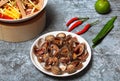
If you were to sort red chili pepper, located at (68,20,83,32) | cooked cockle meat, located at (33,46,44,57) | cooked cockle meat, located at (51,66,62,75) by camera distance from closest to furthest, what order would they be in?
cooked cockle meat, located at (51,66,62,75) → cooked cockle meat, located at (33,46,44,57) → red chili pepper, located at (68,20,83,32)

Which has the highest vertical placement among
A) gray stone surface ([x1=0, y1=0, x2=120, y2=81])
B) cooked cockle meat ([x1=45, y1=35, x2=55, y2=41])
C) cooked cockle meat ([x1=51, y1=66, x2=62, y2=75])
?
cooked cockle meat ([x1=45, y1=35, x2=55, y2=41])

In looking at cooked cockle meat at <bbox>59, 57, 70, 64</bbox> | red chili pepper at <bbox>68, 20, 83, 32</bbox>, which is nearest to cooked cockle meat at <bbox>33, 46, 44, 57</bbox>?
cooked cockle meat at <bbox>59, 57, 70, 64</bbox>

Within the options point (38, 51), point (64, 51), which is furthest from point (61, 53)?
point (38, 51)

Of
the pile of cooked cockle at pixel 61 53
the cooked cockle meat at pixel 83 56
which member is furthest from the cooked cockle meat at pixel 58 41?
the cooked cockle meat at pixel 83 56

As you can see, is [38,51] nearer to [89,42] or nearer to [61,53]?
[61,53]

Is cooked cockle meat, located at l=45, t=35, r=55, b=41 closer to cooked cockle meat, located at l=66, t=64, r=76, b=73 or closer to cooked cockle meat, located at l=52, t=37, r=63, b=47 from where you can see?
cooked cockle meat, located at l=52, t=37, r=63, b=47

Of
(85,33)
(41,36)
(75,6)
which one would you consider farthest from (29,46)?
(75,6)

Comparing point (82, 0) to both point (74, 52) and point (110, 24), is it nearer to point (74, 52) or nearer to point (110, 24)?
point (110, 24)
